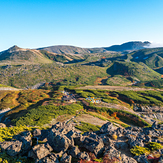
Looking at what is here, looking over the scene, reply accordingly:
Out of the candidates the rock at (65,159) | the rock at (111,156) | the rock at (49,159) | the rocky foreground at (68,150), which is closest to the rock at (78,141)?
the rocky foreground at (68,150)

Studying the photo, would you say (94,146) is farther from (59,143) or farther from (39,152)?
(39,152)

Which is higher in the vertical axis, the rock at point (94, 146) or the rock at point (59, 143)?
the rock at point (59, 143)

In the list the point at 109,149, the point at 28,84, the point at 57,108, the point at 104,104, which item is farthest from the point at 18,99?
the point at 28,84

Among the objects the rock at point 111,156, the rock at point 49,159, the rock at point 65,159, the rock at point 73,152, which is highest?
the rock at point 49,159

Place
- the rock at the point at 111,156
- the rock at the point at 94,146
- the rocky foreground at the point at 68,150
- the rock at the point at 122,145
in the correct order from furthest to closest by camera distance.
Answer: the rock at the point at 122,145, the rock at the point at 94,146, the rock at the point at 111,156, the rocky foreground at the point at 68,150

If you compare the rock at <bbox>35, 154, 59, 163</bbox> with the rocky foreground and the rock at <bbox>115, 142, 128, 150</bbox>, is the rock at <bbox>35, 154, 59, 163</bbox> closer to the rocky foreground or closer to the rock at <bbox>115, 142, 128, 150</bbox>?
the rocky foreground

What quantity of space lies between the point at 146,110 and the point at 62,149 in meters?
76.6

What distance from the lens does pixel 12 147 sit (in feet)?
67.5

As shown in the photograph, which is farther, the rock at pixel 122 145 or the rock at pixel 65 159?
the rock at pixel 122 145

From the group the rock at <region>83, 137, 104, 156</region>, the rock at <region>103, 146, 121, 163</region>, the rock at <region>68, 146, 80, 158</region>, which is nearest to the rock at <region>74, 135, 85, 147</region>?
the rock at <region>83, 137, 104, 156</region>

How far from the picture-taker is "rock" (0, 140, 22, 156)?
66.3 feet

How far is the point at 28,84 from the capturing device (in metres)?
191

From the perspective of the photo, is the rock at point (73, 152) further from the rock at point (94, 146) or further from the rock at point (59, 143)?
the rock at point (94, 146)

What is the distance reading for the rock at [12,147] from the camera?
2022cm
